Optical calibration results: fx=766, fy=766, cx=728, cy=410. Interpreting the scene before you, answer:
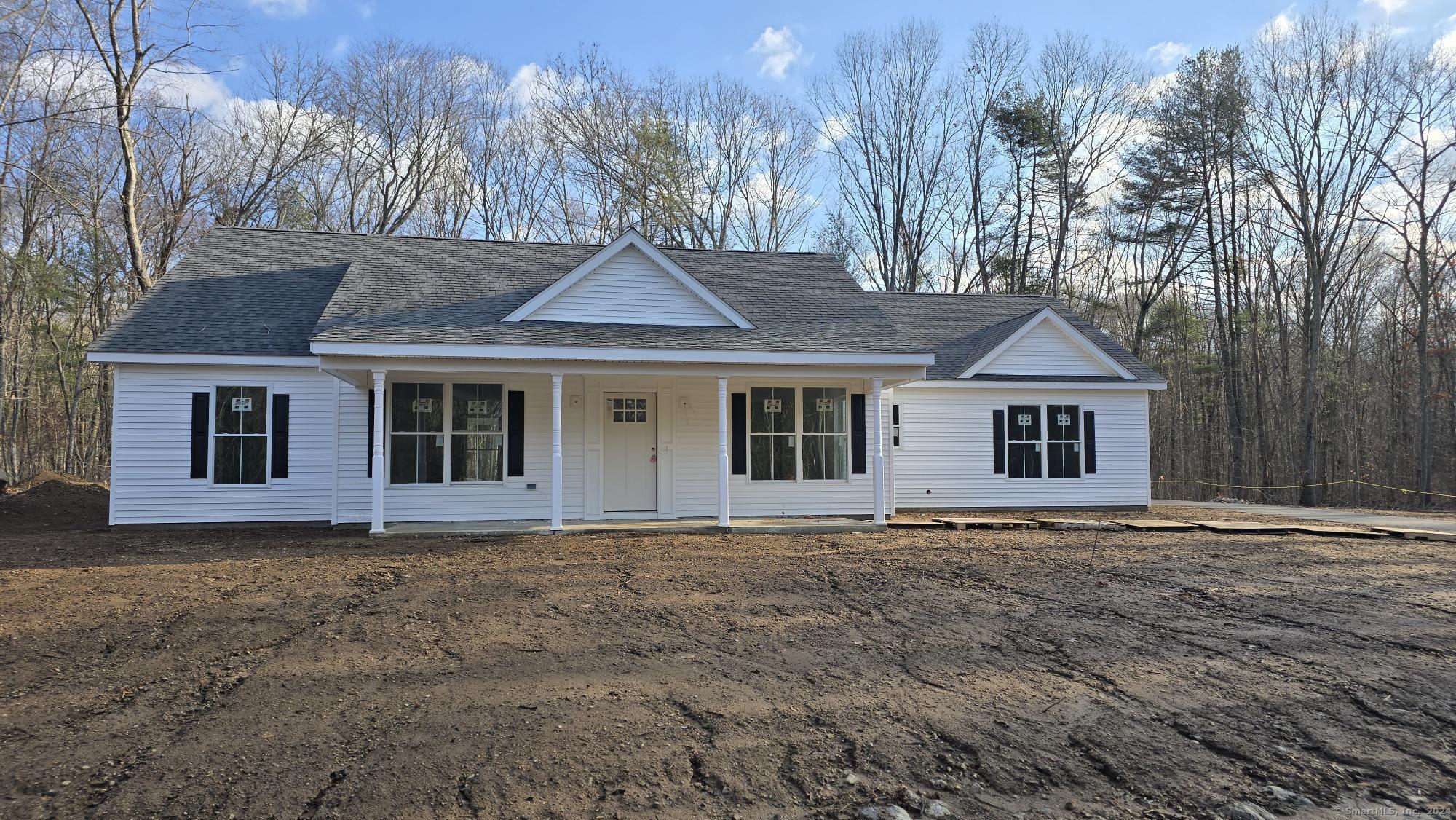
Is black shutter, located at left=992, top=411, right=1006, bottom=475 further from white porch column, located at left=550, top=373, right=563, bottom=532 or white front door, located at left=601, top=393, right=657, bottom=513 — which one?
white porch column, located at left=550, top=373, right=563, bottom=532

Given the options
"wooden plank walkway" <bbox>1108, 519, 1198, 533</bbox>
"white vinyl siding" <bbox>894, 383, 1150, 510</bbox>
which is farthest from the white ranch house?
"wooden plank walkway" <bbox>1108, 519, 1198, 533</bbox>

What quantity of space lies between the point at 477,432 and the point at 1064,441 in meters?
11.3

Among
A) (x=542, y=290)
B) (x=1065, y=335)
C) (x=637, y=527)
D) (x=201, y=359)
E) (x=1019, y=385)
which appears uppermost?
→ (x=542, y=290)

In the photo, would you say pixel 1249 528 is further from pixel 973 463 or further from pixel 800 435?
pixel 800 435

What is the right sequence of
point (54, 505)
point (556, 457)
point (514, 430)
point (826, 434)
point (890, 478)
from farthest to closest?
point (54, 505)
point (890, 478)
point (826, 434)
point (514, 430)
point (556, 457)

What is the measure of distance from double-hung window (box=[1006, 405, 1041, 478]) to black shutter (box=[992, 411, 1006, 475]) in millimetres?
68

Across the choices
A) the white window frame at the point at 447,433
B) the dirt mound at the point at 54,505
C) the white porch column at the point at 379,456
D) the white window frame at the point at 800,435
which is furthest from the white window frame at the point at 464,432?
the dirt mound at the point at 54,505

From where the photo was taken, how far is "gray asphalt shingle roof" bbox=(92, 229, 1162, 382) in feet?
37.1

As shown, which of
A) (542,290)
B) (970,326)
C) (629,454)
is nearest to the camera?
(542,290)

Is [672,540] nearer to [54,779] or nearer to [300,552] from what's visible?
[300,552]

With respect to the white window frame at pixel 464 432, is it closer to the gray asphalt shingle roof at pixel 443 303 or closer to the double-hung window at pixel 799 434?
the gray asphalt shingle roof at pixel 443 303

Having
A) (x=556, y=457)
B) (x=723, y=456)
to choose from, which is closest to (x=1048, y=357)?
(x=723, y=456)

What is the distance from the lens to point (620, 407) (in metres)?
12.8

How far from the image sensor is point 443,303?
1187 centimetres
